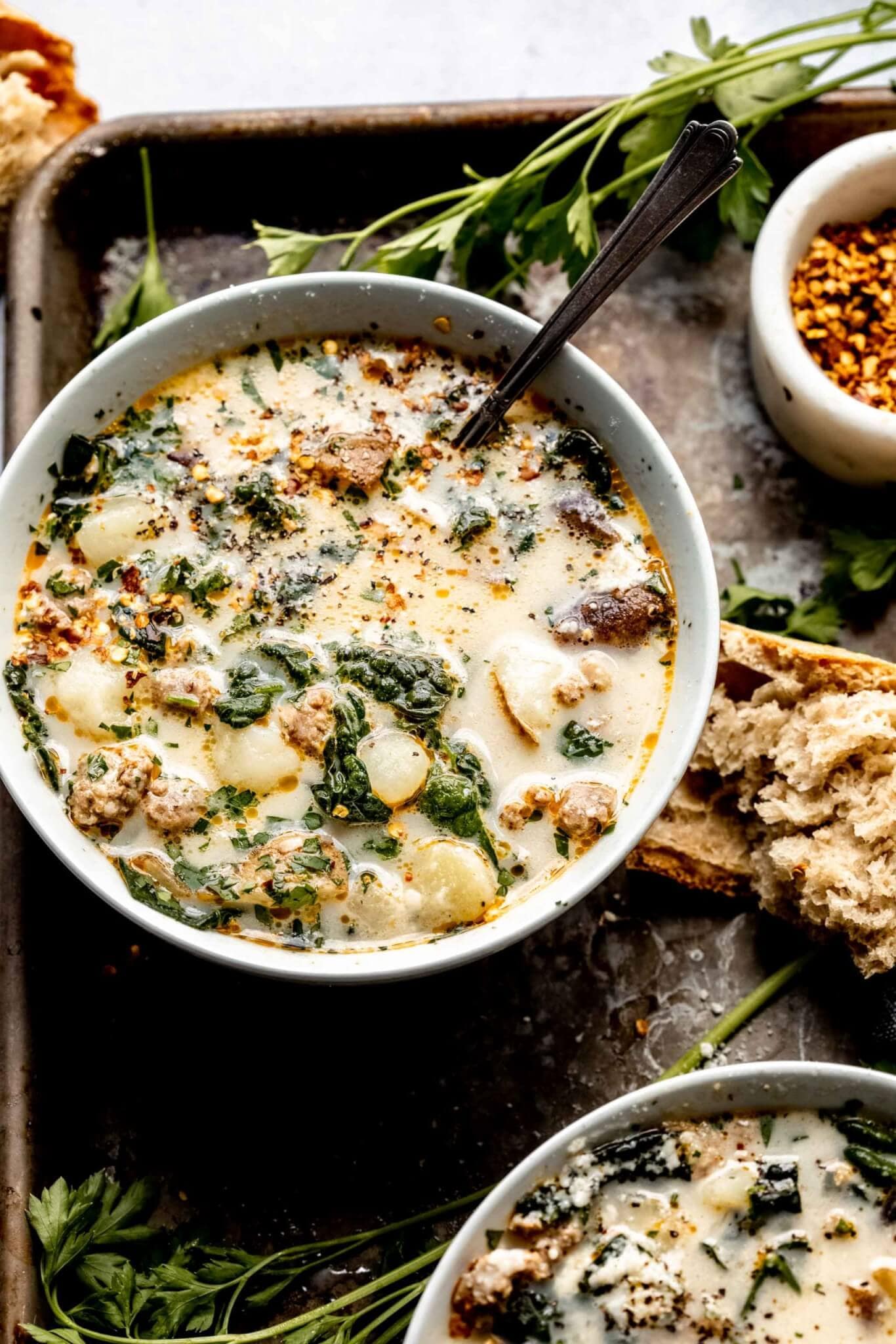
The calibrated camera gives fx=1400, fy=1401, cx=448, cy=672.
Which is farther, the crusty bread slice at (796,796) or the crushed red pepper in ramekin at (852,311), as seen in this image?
the crushed red pepper in ramekin at (852,311)

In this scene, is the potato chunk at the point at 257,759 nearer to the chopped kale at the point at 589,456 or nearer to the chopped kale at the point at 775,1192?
the chopped kale at the point at 589,456

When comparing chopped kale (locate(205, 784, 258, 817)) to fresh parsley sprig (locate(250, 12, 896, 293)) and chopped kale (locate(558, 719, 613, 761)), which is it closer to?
chopped kale (locate(558, 719, 613, 761))

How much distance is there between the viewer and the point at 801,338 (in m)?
3.51

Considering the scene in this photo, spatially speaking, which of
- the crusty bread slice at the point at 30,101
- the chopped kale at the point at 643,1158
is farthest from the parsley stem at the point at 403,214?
the chopped kale at the point at 643,1158

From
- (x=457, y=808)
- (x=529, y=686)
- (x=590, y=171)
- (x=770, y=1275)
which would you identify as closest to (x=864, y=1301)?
(x=770, y=1275)

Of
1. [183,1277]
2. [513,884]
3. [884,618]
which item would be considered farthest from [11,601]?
[884,618]

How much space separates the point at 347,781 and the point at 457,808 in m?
0.23

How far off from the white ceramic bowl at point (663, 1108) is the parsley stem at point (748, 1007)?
337mm

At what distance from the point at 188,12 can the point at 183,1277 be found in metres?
3.41

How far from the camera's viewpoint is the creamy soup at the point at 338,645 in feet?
9.38

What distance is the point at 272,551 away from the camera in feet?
10.0

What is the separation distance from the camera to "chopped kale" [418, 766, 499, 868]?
9.43 ft

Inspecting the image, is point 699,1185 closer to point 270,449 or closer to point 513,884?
point 513,884

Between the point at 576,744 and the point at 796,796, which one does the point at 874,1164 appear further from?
the point at 576,744
